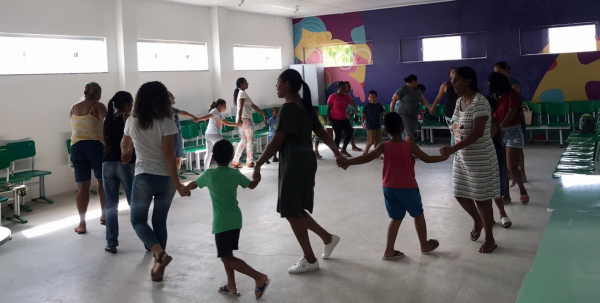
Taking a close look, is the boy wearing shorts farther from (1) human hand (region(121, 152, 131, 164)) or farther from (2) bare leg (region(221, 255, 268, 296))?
(2) bare leg (region(221, 255, 268, 296))

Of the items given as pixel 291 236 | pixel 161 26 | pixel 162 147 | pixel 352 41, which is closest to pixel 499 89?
pixel 291 236

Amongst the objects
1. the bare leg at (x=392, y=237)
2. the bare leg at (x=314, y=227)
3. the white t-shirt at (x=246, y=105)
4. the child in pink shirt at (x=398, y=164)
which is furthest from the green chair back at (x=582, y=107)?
the bare leg at (x=314, y=227)

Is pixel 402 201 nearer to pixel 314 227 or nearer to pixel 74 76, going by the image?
pixel 314 227

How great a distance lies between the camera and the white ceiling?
11046 millimetres

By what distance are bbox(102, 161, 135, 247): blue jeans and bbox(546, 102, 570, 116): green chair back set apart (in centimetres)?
878

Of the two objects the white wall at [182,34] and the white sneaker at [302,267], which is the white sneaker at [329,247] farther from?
Result: the white wall at [182,34]

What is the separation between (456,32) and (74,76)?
309 inches

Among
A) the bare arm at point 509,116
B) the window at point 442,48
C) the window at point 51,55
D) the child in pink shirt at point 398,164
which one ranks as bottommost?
the child in pink shirt at point 398,164

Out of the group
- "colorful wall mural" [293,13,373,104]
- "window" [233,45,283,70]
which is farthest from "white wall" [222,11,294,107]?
"colorful wall mural" [293,13,373,104]

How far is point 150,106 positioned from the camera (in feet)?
13.5

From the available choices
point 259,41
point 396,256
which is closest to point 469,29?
point 259,41

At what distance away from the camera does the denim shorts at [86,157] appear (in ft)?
18.1

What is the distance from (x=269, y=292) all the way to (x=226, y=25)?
8.64m

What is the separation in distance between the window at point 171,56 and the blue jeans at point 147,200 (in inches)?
242
